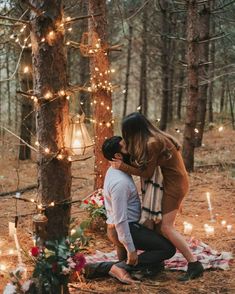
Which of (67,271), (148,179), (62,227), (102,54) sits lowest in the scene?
(67,271)

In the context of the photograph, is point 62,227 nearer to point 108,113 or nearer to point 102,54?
point 108,113

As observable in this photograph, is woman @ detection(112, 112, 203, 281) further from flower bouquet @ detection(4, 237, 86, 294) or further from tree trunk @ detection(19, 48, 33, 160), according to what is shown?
tree trunk @ detection(19, 48, 33, 160)

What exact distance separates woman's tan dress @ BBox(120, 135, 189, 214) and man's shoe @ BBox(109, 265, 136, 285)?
741 millimetres

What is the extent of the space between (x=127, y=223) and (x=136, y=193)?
35 cm

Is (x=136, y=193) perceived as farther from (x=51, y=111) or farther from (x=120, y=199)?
(x=51, y=111)

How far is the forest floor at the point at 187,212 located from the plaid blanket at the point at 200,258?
4.9 inches

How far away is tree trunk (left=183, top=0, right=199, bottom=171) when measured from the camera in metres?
8.98

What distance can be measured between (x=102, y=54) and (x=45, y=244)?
3.55m

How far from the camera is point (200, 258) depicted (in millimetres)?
5277

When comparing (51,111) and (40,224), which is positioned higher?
(51,111)

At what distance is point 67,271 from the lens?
386cm

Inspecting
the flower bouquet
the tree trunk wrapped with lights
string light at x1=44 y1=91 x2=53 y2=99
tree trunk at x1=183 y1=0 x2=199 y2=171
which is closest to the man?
the tree trunk wrapped with lights

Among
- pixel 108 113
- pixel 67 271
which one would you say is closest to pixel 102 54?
pixel 108 113

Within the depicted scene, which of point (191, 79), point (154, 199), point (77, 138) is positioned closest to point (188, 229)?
point (154, 199)
